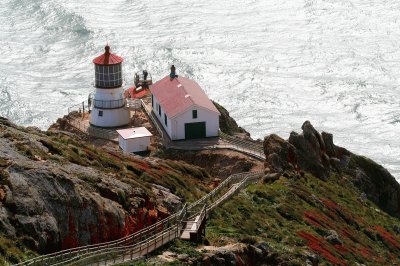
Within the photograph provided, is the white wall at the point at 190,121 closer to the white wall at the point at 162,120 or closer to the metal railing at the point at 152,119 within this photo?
the white wall at the point at 162,120

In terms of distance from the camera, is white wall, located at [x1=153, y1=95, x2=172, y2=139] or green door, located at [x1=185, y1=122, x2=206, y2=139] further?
white wall, located at [x1=153, y1=95, x2=172, y2=139]

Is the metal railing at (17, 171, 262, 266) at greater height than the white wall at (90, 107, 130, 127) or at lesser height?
lesser

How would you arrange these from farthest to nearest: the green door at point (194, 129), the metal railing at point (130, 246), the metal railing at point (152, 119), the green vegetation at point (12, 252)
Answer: the metal railing at point (152, 119)
the green door at point (194, 129)
the metal railing at point (130, 246)
the green vegetation at point (12, 252)

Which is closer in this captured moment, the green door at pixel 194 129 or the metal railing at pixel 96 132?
the green door at pixel 194 129

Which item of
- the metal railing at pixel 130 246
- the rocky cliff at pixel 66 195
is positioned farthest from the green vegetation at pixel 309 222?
the rocky cliff at pixel 66 195

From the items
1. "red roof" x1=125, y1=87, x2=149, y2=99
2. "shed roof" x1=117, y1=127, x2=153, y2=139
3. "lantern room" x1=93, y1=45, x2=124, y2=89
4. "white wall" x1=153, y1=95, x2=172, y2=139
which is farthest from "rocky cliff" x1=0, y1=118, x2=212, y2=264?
"red roof" x1=125, y1=87, x2=149, y2=99

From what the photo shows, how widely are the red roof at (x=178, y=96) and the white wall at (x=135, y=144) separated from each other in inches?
103

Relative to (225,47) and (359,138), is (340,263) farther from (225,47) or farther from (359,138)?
(225,47)

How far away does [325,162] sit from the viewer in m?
64.1

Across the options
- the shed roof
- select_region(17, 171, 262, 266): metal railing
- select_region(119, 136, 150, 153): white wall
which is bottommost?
select_region(17, 171, 262, 266): metal railing

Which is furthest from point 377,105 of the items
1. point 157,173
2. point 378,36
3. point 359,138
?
point 157,173

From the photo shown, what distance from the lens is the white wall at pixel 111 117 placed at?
69.4 m

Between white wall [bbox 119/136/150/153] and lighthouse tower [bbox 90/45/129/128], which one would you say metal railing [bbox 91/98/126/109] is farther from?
white wall [bbox 119/136/150/153]

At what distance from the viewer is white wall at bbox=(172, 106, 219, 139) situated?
216 feet
